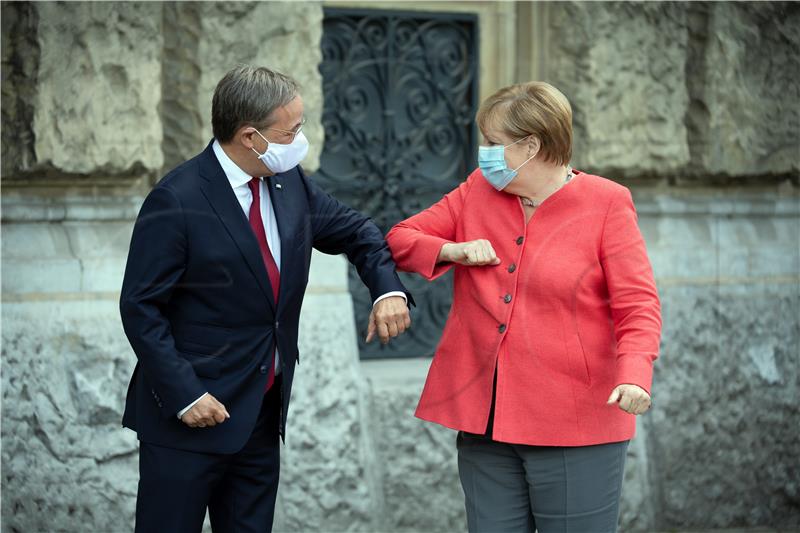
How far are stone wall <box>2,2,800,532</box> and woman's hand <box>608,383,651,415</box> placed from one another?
2.03 metres

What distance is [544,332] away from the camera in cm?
295

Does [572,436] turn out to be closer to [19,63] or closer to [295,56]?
[295,56]

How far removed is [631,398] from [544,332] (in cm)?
29

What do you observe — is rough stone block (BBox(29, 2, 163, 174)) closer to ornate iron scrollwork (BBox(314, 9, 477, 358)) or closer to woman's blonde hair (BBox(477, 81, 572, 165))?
ornate iron scrollwork (BBox(314, 9, 477, 358))

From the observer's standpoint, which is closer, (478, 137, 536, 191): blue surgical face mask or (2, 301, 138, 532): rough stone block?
(478, 137, 536, 191): blue surgical face mask

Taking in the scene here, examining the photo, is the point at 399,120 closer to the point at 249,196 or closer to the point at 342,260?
the point at 342,260

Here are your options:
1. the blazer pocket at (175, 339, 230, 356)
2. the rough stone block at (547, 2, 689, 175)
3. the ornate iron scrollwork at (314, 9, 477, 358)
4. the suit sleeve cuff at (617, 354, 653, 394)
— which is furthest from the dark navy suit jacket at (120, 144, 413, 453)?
the rough stone block at (547, 2, 689, 175)

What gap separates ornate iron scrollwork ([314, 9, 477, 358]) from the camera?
5.22 m

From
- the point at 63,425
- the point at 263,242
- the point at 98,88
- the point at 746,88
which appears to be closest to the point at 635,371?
the point at 263,242

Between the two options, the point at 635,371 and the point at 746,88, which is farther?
the point at 746,88

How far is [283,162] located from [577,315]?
87 centimetres

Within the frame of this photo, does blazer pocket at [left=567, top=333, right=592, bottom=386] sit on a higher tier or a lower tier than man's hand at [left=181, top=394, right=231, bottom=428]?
higher

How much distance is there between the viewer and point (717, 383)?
17.1 feet

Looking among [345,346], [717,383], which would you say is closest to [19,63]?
[345,346]
